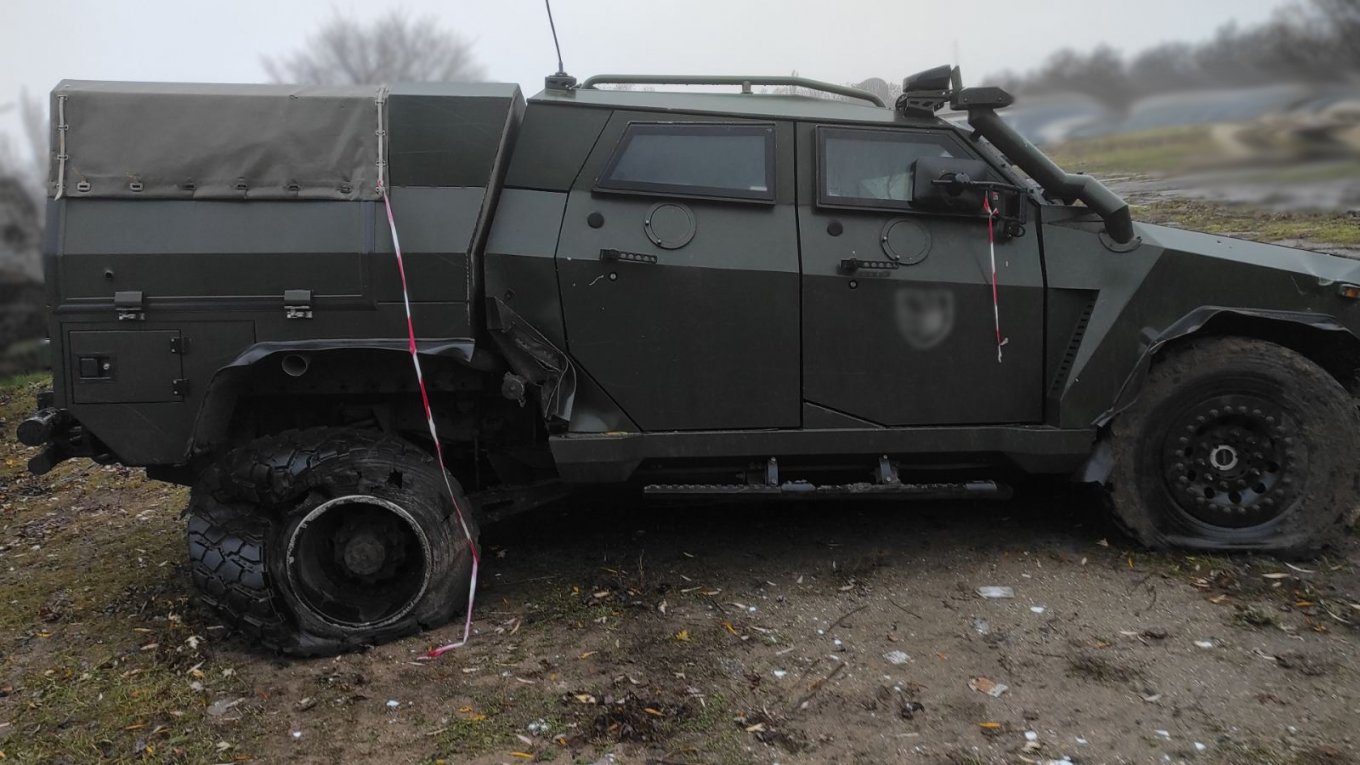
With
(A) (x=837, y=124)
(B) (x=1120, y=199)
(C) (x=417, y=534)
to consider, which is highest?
(A) (x=837, y=124)

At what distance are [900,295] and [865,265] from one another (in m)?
0.21

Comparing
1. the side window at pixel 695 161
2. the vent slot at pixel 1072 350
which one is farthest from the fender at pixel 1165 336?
the side window at pixel 695 161

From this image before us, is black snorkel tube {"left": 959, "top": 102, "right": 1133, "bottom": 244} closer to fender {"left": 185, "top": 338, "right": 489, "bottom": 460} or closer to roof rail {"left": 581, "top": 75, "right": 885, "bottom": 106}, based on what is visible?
roof rail {"left": 581, "top": 75, "right": 885, "bottom": 106}

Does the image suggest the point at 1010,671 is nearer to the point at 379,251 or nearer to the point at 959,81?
the point at 959,81

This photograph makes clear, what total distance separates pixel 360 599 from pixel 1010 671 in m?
2.65

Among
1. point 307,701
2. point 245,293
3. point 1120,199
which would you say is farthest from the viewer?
point 1120,199

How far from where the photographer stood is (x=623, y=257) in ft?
13.4

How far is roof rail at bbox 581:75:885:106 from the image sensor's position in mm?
4531

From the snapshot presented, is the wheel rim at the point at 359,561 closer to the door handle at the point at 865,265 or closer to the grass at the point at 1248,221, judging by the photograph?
the door handle at the point at 865,265

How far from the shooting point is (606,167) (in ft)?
13.8

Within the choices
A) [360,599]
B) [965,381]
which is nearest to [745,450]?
[965,381]

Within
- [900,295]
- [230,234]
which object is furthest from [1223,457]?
[230,234]

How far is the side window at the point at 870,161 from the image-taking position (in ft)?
14.0

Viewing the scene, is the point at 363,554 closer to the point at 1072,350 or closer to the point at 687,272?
the point at 687,272
